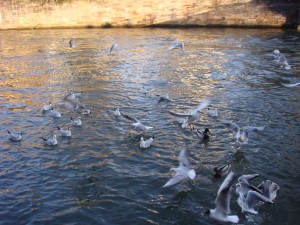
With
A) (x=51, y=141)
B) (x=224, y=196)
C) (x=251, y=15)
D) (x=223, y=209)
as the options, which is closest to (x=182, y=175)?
(x=223, y=209)

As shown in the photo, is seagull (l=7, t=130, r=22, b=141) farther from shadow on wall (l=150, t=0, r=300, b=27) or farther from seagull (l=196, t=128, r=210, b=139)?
shadow on wall (l=150, t=0, r=300, b=27)

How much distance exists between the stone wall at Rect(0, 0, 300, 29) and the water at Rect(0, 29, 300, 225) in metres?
8.99

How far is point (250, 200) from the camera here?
646 cm

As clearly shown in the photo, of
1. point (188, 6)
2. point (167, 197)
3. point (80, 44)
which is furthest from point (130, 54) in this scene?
point (167, 197)

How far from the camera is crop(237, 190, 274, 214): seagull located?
637 centimetres

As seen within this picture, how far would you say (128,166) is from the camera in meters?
8.48

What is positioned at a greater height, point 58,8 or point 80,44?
point 58,8

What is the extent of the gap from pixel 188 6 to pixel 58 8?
11.8 m

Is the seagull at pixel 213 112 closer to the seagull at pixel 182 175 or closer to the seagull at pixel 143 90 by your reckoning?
the seagull at pixel 143 90

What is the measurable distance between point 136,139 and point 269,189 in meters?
4.00

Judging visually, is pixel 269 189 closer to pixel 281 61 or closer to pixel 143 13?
pixel 281 61

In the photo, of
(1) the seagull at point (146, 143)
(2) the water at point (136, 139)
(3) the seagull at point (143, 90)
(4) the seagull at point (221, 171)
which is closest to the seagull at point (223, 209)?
(2) the water at point (136, 139)

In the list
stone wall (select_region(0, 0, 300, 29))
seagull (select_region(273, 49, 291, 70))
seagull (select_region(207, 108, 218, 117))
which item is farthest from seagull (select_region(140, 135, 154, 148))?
stone wall (select_region(0, 0, 300, 29))

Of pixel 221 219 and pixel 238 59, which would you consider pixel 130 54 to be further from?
pixel 221 219
